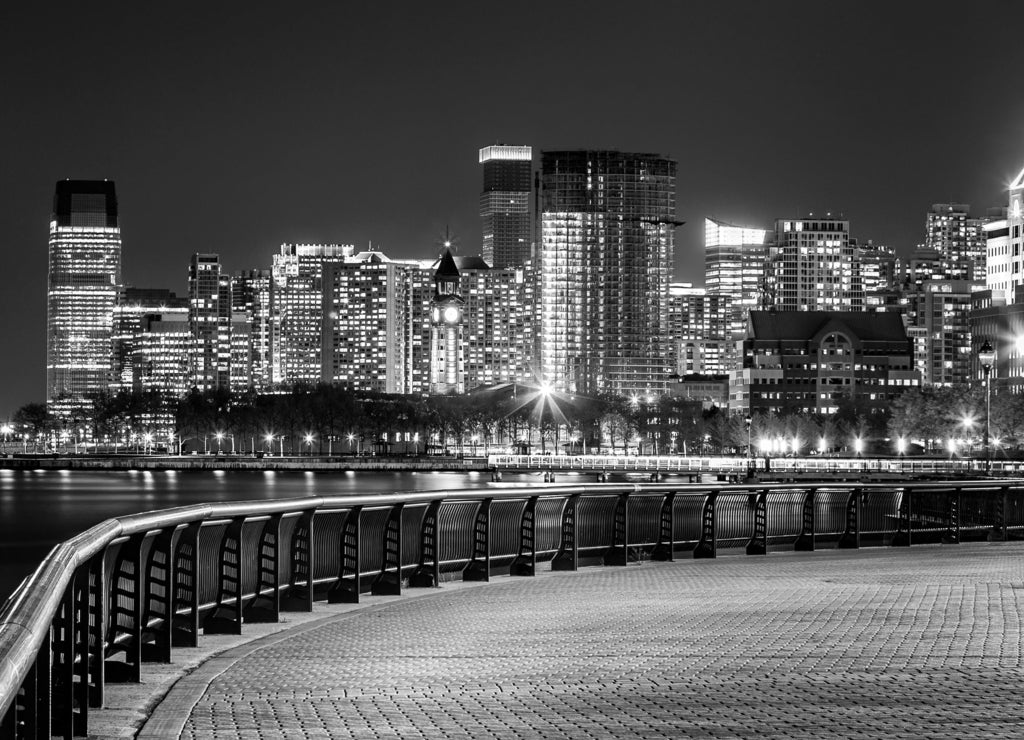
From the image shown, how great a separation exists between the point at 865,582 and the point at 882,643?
284 inches

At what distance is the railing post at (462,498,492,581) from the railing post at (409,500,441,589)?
0.77 m

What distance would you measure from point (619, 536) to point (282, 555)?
1035 cm

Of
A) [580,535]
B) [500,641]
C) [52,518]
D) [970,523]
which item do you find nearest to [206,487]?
[52,518]

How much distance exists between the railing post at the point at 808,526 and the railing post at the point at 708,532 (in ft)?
7.99

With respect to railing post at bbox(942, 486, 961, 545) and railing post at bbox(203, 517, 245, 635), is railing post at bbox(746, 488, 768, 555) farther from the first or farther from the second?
railing post at bbox(203, 517, 245, 635)

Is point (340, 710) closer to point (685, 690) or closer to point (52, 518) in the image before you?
point (685, 690)

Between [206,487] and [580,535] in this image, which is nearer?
[580,535]

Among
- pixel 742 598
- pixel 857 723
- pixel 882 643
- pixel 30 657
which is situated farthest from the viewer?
pixel 742 598

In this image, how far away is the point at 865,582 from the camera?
72.7 feet

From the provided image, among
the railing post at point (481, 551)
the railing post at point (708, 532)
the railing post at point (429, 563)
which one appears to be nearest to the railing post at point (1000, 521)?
the railing post at point (708, 532)

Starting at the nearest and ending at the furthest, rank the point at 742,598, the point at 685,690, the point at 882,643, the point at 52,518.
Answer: the point at 685,690, the point at 882,643, the point at 742,598, the point at 52,518

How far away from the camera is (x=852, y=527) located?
33281mm

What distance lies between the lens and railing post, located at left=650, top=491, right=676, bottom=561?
2891 centimetres

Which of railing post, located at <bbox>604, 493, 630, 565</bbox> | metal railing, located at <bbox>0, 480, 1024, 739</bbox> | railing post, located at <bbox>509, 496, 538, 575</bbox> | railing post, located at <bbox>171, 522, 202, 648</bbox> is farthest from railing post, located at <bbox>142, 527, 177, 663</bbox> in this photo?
railing post, located at <bbox>604, 493, 630, 565</bbox>
